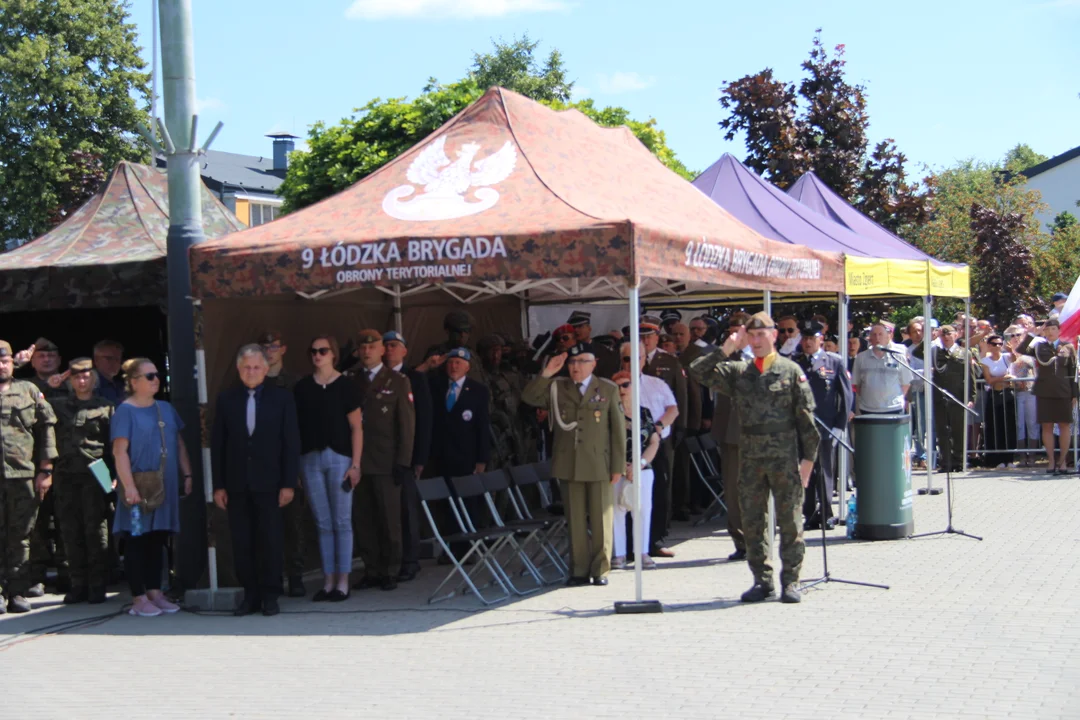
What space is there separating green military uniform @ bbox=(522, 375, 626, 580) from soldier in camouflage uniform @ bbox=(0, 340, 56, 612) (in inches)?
139

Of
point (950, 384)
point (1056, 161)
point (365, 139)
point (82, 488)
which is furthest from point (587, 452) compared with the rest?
point (1056, 161)

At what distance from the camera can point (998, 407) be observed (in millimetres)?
16703

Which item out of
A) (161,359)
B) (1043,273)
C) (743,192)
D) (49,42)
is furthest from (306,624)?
(49,42)

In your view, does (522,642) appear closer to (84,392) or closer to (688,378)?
(84,392)

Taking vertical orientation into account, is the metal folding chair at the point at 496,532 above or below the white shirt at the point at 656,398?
below

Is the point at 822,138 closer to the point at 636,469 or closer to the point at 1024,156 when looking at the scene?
the point at 636,469

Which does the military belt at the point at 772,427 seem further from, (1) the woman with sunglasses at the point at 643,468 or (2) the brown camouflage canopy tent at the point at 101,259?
(2) the brown camouflage canopy tent at the point at 101,259

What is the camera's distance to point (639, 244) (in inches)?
308

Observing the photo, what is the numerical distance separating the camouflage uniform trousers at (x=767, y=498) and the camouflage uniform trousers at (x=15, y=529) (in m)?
5.00

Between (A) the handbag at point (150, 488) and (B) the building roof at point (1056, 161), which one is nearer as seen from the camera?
(A) the handbag at point (150, 488)

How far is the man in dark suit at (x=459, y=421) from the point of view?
9914 mm

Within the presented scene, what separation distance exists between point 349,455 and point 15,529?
2411mm

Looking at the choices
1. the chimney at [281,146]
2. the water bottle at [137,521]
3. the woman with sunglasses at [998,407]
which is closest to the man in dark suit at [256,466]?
the water bottle at [137,521]

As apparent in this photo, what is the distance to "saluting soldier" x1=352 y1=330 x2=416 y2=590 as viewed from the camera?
9102 mm
